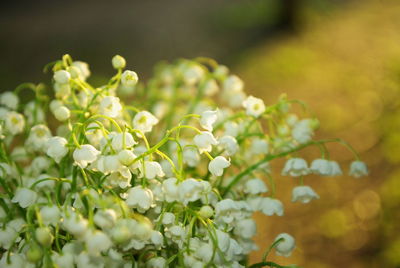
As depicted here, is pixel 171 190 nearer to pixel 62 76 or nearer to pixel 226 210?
pixel 226 210

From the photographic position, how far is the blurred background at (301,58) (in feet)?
4.78

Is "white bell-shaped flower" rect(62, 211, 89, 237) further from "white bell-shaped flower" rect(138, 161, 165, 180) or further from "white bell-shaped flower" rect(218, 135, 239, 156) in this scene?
"white bell-shaped flower" rect(218, 135, 239, 156)

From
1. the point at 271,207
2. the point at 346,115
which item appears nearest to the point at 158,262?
the point at 271,207

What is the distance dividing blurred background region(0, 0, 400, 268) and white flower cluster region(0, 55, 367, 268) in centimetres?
47

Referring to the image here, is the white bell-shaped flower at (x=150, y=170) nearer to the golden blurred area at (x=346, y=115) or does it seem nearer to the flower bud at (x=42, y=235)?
the flower bud at (x=42, y=235)

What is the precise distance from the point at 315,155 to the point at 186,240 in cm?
138

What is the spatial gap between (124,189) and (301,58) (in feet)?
7.66

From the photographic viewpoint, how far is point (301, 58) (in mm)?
2840

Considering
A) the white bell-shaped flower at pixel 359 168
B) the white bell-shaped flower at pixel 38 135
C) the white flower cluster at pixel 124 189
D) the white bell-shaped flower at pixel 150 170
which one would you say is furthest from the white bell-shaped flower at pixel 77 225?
the white bell-shaped flower at pixel 359 168

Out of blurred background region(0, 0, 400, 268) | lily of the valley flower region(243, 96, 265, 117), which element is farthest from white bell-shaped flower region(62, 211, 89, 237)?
blurred background region(0, 0, 400, 268)

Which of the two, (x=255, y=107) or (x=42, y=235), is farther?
(x=255, y=107)

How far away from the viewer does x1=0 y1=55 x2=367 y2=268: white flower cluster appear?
560 mm

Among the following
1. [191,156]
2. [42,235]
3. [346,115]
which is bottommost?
[42,235]

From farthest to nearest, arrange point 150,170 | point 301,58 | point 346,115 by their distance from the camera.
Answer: point 301,58 → point 346,115 → point 150,170
